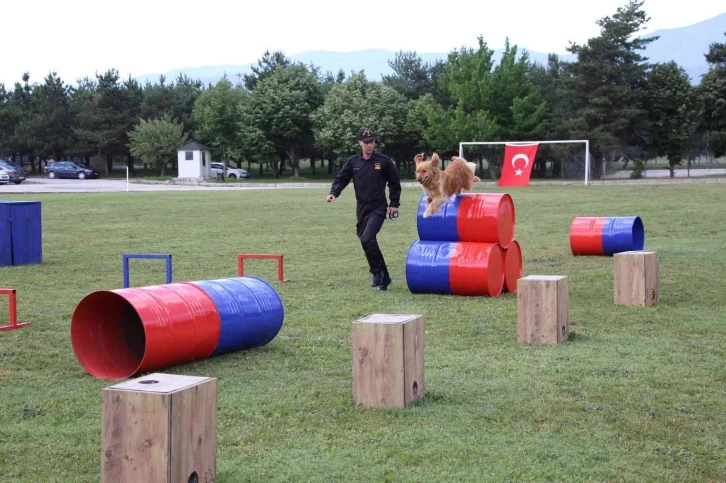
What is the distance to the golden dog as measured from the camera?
1141cm

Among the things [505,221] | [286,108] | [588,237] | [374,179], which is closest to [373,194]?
[374,179]

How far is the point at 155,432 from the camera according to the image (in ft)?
13.7

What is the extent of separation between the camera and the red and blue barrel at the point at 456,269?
10.8m

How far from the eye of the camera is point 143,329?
7207mm

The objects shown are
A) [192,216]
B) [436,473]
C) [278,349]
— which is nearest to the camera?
[436,473]

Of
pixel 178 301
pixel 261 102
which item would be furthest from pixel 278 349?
pixel 261 102

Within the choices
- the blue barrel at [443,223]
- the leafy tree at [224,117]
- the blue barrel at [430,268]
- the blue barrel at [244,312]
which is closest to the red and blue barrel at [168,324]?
the blue barrel at [244,312]

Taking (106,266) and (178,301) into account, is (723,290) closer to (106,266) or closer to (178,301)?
(178,301)

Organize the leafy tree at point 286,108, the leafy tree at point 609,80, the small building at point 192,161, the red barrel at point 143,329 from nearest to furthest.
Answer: the red barrel at point 143,329
the leafy tree at point 609,80
the small building at point 192,161
the leafy tree at point 286,108

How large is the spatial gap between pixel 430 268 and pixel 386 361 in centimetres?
520

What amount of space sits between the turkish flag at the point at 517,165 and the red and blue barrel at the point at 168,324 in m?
36.4

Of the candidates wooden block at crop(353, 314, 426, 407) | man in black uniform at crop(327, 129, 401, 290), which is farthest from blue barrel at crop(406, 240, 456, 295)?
wooden block at crop(353, 314, 426, 407)

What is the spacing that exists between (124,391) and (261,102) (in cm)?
6605

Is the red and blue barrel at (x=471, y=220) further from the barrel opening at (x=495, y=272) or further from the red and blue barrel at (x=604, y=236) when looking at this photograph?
the red and blue barrel at (x=604, y=236)
